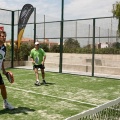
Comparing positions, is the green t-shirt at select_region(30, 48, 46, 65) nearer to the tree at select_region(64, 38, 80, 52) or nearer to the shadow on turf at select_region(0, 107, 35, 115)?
the shadow on turf at select_region(0, 107, 35, 115)

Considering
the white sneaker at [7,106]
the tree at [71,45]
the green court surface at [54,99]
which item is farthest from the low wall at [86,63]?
the white sneaker at [7,106]

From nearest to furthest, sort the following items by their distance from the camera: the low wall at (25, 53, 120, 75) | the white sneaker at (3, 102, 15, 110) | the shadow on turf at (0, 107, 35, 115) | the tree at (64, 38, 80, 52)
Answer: the shadow on turf at (0, 107, 35, 115) → the white sneaker at (3, 102, 15, 110) → the low wall at (25, 53, 120, 75) → the tree at (64, 38, 80, 52)

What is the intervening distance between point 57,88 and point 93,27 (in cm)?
511

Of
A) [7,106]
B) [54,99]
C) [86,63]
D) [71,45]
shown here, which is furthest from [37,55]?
[71,45]

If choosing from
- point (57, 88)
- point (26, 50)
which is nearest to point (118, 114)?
point (57, 88)

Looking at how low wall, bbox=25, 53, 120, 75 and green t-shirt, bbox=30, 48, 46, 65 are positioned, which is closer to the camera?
green t-shirt, bbox=30, 48, 46, 65

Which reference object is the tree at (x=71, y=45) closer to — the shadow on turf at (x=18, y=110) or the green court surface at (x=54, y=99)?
the green court surface at (x=54, y=99)

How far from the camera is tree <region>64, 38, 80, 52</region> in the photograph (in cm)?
1732

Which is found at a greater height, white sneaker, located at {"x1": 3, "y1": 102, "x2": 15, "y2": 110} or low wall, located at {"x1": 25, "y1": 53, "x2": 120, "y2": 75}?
low wall, located at {"x1": 25, "y1": 53, "x2": 120, "y2": 75}

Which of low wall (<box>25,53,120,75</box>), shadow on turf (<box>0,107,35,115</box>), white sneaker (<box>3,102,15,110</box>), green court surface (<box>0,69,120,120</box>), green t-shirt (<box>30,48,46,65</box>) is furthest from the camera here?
low wall (<box>25,53,120,75</box>)

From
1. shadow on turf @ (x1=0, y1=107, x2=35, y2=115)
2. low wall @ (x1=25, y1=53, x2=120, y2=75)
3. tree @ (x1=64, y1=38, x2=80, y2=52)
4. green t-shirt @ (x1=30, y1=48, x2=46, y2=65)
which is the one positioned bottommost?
shadow on turf @ (x1=0, y1=107, x2=35, y2=115)

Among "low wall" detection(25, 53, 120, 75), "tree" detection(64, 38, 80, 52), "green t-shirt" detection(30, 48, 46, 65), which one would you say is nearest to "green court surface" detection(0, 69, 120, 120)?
"green t-shirt" detection(30, 48, 46, 65)

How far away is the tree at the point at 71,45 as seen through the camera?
17320mm

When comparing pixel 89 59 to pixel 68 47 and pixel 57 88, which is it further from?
pixel 57 88
